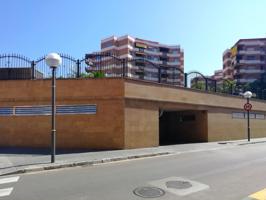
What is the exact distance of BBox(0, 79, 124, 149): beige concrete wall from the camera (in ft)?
61.7

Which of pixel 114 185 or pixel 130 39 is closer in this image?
pixel 114 185

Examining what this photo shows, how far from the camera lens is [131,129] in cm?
1947

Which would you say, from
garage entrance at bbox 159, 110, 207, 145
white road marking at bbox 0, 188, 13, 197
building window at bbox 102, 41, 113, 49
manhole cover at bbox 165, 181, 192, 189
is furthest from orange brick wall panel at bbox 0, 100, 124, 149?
building window at bbox 102, 41, 113, 49

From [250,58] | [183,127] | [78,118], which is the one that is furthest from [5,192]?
[250,58]

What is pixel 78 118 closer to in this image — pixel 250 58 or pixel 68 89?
pixel 68 89

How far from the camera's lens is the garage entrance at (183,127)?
86.2ft

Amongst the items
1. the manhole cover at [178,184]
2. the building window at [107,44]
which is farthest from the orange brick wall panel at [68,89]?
the building window at [107,44]

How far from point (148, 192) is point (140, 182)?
1.15m

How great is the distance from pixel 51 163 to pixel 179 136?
16.1m

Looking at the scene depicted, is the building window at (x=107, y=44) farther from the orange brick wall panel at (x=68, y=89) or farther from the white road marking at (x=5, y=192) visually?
the white road marking at (x=5, y=192)

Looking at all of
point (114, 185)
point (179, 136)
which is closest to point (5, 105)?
point (114, 185)

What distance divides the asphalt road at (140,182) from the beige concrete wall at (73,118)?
5049 mm

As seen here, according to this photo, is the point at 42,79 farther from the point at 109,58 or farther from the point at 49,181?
the point at 49,181

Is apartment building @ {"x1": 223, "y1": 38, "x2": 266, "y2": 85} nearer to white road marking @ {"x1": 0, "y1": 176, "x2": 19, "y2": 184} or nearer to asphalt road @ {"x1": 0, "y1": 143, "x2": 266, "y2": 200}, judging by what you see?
asphalt road @ {"x1": 0, "y1": 143, "x2": 266, "y2": 200}
